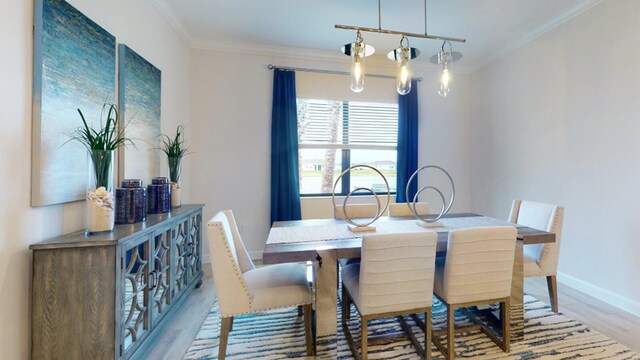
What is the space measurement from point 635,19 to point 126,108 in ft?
13.8

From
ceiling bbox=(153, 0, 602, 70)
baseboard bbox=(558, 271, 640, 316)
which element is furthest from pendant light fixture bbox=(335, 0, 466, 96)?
baseboard bbox=(558, 271, 640, 316)

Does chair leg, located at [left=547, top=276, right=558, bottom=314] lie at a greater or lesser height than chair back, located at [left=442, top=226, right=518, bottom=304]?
lesser

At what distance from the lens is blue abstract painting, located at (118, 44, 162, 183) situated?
200 centimetres

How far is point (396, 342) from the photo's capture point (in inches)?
74.5

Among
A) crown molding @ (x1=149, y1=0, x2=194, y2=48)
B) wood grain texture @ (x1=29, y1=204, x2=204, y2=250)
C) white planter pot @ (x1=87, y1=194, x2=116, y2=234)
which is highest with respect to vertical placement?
crown molding @ (x1=149, y1=0, x2=194, y2=48)

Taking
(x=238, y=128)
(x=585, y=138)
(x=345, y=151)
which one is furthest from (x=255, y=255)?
(x=585, y=138)

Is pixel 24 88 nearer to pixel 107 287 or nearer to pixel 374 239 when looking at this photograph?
pixel 107 287

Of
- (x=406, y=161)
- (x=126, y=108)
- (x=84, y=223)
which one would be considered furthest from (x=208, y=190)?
(x=406, y=161)

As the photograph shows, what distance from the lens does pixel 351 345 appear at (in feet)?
5.92

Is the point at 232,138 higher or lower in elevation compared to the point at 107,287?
higher

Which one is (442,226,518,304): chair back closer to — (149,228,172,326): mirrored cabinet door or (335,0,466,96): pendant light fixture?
(335,0,466,96): pendant light fixture

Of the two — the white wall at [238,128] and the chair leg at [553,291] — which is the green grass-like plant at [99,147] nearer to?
the white wall at [238,128]

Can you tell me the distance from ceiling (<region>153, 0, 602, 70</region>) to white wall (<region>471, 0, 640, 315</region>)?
30 centimetres

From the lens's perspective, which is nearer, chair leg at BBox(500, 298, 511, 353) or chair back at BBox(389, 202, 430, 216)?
chair leg at BBox(500, 298, 511, 353)
